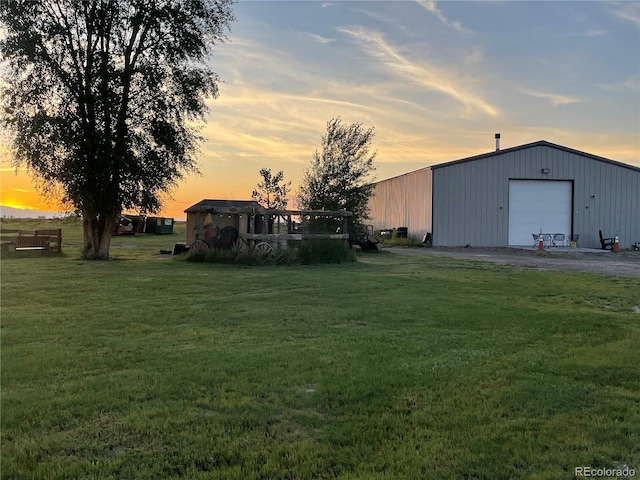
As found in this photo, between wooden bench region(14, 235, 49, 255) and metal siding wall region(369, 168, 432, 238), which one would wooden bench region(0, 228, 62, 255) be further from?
metal siding wall region(369, 168, 432, 238)

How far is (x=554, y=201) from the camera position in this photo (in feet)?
84.2

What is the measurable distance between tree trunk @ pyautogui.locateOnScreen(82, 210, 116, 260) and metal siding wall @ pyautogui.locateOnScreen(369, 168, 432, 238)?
39.9 feet

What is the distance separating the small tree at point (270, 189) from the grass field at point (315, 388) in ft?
43.2

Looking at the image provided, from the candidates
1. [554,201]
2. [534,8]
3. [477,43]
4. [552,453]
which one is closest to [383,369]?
[552,453]

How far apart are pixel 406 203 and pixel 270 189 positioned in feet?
35.3

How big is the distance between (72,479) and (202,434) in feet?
2.27

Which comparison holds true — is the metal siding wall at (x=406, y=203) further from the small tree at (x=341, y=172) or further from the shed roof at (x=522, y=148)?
the small tree at (x=341, y=172)

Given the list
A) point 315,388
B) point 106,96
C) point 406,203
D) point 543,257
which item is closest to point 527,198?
point 406,203

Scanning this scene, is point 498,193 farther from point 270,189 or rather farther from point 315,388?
point 315,388

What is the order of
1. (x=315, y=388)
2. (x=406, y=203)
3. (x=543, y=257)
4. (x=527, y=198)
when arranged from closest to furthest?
(x=315, y=388) < (x=543, y=257) < (x=527, y=198) < (x=406, y=203)

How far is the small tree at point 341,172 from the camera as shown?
22234mm

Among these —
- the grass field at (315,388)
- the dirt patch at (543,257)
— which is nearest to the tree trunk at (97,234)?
the grass field at (315,388)

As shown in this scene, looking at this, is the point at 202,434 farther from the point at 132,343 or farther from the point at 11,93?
the point at 11,93

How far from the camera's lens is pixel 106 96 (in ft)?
50.8
